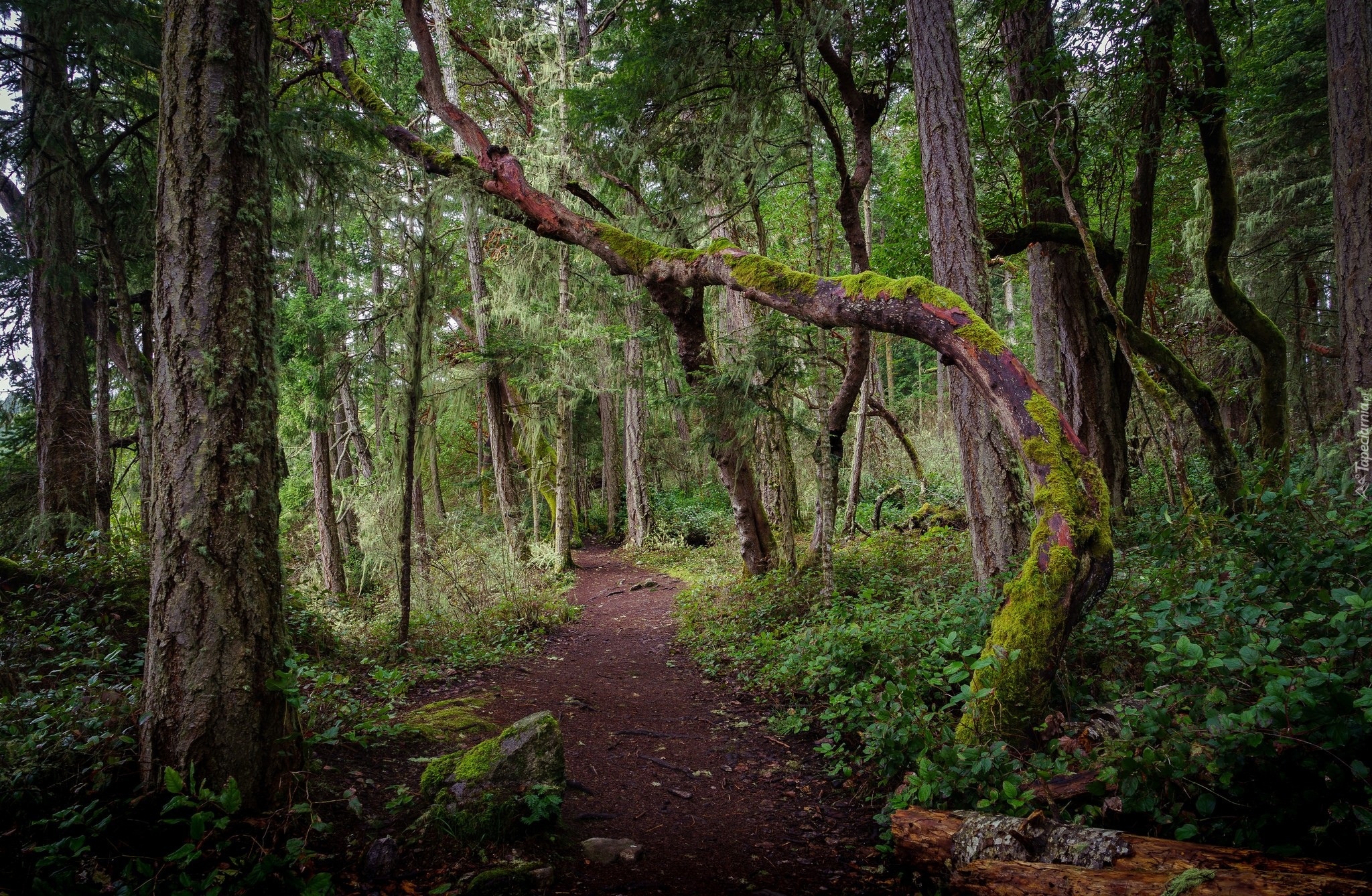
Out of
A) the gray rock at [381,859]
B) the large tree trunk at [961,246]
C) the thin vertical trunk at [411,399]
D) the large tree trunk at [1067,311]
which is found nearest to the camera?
the gray rock at [381,859]

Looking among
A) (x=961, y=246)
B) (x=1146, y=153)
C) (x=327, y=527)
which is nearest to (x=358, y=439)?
(x=327, y=527)

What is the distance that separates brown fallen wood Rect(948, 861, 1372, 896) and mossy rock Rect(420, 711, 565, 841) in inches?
87.4

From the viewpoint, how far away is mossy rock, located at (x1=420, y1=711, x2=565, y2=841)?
3.34 meters

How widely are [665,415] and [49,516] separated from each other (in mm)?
10464

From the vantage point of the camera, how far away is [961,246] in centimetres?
537

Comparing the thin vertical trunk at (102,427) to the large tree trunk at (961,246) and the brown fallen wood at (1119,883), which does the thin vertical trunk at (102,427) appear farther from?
the large tree trunk at (961,246)

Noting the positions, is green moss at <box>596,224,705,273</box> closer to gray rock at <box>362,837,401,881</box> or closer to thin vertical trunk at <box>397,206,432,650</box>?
thin vertical trunk at <box>397,206,432,650</box>

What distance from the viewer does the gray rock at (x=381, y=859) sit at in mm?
2951

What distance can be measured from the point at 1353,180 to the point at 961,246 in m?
4.30

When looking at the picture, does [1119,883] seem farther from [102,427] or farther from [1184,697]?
[102,427]

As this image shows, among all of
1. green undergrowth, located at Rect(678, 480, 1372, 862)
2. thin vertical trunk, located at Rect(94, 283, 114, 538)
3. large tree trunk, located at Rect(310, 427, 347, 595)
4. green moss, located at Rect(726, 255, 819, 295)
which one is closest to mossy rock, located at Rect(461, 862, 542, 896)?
green undergrowth, located at Rect(678, 480, 1372, 862)

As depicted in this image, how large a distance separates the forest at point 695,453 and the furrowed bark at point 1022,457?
0.08 feet

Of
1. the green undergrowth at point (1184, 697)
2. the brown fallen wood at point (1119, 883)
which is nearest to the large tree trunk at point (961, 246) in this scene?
the green undergrowth at point (1184, 697)

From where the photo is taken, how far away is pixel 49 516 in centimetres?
674
